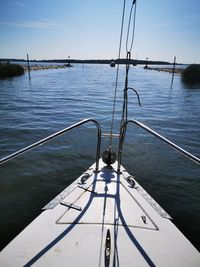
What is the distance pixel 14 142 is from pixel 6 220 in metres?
4.50

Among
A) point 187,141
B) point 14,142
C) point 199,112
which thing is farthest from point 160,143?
point 199,112

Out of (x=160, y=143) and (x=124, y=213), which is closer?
(x=124, y=213)

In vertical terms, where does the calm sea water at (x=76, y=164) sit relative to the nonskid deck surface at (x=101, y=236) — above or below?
below

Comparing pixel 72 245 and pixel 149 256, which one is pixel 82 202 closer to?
pixel 72 245

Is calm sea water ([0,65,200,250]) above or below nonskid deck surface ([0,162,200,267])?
below

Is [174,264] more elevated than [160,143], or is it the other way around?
[174,264]

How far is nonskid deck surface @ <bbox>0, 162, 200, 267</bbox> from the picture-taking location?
6.89ft

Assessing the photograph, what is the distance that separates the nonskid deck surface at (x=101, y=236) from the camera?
82.7 inches

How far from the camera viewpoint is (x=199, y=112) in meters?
15.3

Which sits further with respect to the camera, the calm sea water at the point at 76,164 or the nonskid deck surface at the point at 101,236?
the calm sea water at the point at 76,164

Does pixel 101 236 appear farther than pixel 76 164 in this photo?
No

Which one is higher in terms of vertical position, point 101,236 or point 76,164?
point 101,236

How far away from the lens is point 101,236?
93.7 inches

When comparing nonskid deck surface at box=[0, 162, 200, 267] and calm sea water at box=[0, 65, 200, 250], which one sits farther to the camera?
calm sea water at box=[0, 65, 200, 250]
